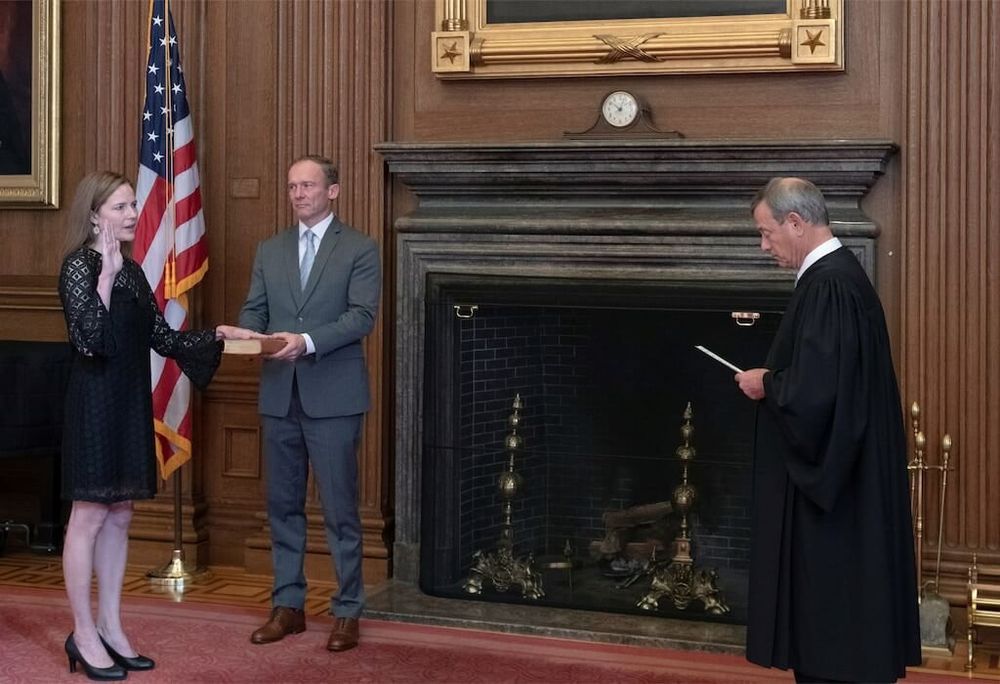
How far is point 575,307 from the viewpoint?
5836 mm

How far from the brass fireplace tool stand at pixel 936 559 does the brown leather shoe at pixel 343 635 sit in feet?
6.88

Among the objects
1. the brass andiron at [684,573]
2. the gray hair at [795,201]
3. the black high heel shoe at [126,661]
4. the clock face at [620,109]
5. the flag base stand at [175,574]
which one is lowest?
the black high heel shoe at [126,661]

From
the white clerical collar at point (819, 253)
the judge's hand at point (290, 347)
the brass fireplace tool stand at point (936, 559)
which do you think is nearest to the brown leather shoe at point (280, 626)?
the judge's hand at point (290, 347)

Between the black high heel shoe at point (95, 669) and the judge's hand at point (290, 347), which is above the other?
the judge's hand at point (290, 347)

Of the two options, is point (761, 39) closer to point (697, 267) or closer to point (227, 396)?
point (697, 267)

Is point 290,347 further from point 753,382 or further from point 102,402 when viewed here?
point 753,382

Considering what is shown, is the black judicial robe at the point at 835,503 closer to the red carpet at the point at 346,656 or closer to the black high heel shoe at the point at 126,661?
the red carpet at the point at 346,656

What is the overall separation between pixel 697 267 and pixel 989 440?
1.33 meters

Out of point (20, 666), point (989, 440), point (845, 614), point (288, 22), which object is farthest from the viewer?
point (288, 22)

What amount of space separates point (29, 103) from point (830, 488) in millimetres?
4870

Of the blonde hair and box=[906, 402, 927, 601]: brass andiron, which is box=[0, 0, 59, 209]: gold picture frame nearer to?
the blonde hair

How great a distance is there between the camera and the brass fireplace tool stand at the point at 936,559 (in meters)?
5.22

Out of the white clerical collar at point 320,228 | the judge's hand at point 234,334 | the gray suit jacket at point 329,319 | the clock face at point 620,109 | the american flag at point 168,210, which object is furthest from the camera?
the american flag at point 168,210

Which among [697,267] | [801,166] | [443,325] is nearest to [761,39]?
[801,166]
